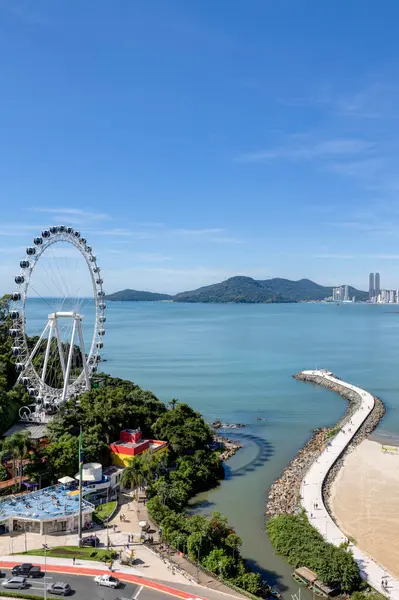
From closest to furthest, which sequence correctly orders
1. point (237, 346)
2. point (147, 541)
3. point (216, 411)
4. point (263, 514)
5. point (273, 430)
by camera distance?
1. point (147, 541)
2. point (263, 514)
3. point (273, 430)
4. point (216, 411)
5. point (237, 346)

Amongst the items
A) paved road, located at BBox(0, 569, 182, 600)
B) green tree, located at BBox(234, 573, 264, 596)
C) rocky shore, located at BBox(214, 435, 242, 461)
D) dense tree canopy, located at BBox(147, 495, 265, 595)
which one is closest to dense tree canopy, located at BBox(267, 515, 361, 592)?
dense tree canopy, located at BBox(147, 495, 265, 595)

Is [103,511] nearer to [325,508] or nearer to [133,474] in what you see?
[133,474]

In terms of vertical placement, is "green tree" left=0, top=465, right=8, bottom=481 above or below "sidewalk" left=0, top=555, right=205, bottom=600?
above

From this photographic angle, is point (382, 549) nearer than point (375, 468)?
Yes

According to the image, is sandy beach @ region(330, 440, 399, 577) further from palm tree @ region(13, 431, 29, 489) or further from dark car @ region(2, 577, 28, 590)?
palm tree @ region(13, 431, 29, 489)

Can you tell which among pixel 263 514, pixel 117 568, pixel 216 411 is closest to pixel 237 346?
pixel 216 411

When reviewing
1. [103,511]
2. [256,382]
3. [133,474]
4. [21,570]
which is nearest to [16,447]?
[103,511]

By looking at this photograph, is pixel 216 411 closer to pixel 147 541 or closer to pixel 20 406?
pixel 20 406
